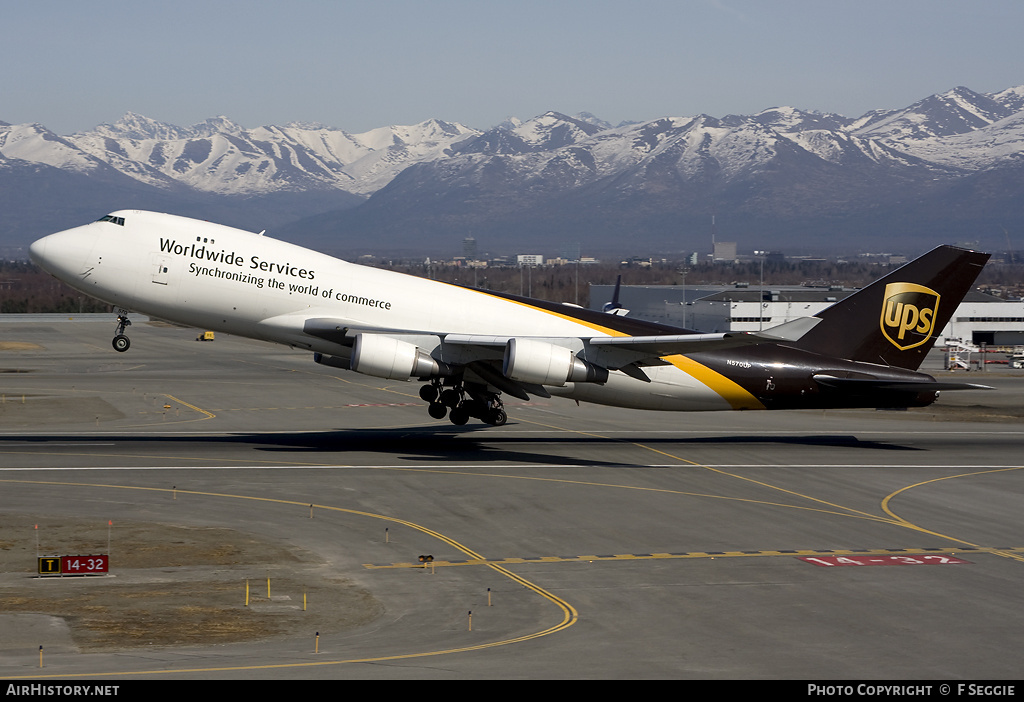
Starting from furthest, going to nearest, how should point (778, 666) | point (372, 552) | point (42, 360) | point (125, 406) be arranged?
1. point (42, 360)
2. point (125, 406)
3. point (372, 552)
4. point (778, 666)

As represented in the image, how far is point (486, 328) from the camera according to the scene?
4678 cm

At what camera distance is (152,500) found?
35.5 meters

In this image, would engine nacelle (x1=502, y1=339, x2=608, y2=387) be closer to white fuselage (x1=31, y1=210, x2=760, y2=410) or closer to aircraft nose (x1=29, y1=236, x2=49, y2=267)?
white fuselage (x1=31, y1=210, x2=760, y2=410)

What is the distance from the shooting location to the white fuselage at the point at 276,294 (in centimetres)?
4331

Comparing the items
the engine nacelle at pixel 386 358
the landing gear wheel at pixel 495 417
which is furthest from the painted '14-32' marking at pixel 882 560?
the landing gear wheel at pixel 495 417

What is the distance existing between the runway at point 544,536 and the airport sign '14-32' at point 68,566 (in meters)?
0.35

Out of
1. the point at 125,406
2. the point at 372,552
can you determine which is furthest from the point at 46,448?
the point at 372,552

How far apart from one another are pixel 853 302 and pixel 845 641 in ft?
94.8

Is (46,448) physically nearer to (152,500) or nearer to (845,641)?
(152,500)

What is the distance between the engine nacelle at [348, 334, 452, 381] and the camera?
41938mm

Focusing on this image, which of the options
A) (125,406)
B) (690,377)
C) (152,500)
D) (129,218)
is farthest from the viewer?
(125,406)

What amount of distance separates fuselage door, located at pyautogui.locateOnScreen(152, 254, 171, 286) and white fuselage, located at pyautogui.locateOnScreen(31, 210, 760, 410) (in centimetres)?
4

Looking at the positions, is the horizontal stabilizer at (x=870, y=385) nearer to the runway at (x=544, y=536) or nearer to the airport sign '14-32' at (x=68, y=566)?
the runway at (x=544, y=536)

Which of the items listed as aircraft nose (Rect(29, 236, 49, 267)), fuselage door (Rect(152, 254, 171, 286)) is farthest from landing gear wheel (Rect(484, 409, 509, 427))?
aircraft nose (Rect(29, 236, 49, 267))
